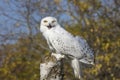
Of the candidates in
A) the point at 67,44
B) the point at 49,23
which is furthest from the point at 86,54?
the point at 49,23

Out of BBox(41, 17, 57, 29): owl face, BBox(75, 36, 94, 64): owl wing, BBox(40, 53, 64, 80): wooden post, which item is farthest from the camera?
BBox(41, 17, 57, 29): owl face

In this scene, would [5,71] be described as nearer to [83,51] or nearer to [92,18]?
[92,18]

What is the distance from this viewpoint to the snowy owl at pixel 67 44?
224 inches

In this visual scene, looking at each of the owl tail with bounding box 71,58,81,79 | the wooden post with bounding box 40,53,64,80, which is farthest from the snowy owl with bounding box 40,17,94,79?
the wooden post with bounding box 40,53,64,80

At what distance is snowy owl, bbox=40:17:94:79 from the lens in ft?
18.7

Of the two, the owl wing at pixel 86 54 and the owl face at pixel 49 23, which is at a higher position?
the owl face at pixel 49 23

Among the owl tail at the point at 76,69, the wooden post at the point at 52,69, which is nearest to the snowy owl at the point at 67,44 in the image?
the owl tail at the point at 76,69

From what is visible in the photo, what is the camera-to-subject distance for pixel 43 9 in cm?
1758

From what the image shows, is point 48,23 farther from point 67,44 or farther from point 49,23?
point 67,44

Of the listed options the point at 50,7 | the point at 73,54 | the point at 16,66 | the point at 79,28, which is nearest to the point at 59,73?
the point at 73,54

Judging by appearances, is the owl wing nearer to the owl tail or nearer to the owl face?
the owl tail

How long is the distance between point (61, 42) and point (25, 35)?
13533 millimetres

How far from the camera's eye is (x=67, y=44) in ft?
19.2

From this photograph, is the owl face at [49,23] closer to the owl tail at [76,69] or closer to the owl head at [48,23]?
the owl head at [48,23]
